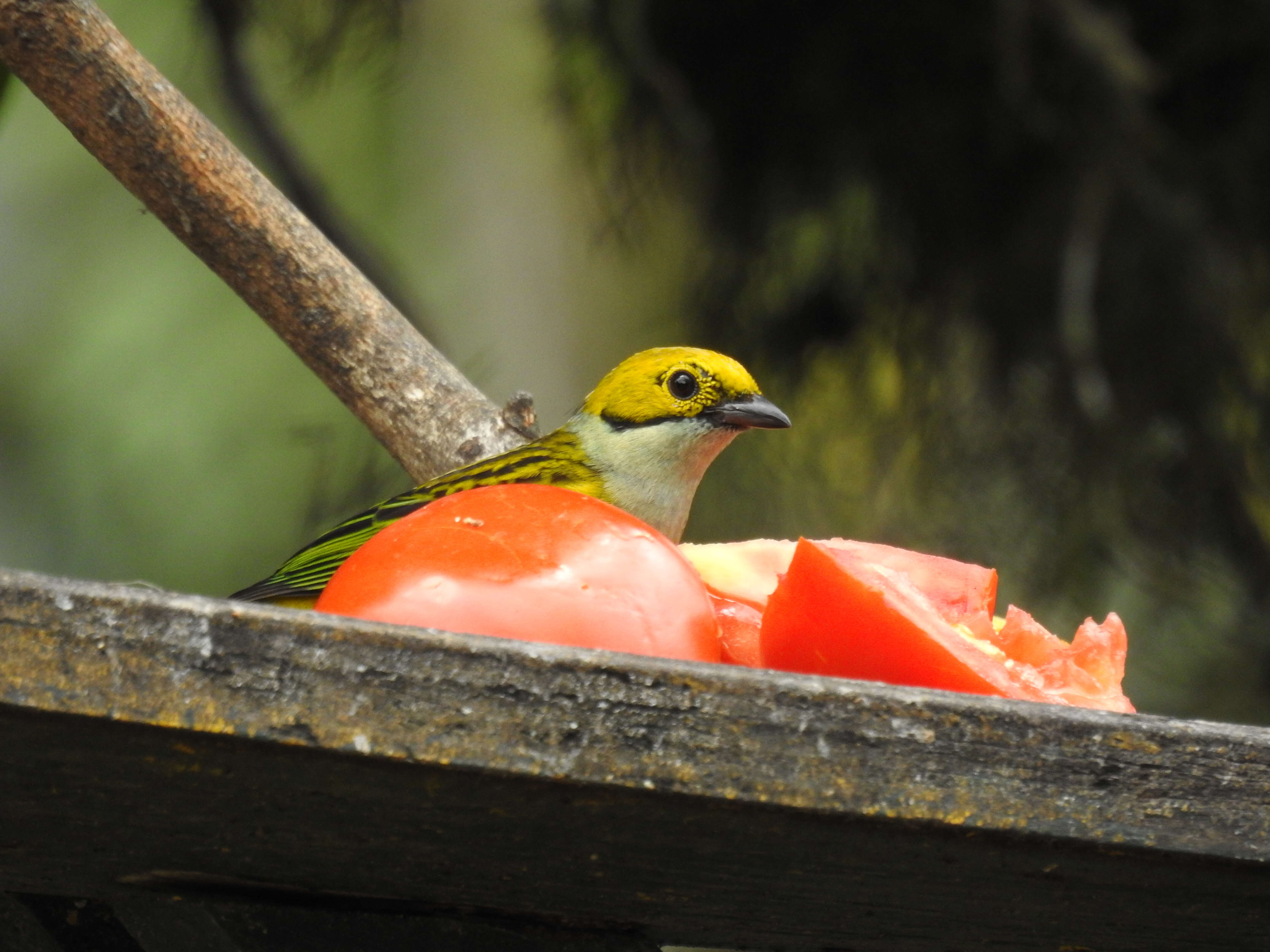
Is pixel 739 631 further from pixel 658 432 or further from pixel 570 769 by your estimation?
pixel 658 432

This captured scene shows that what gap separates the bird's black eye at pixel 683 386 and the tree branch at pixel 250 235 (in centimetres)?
75

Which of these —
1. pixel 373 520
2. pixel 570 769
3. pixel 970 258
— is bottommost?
pixel 570 769

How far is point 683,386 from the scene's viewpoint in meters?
2.75

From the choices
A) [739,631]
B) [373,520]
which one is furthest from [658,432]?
[739,631]

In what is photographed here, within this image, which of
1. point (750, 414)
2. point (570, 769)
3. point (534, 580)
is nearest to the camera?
point (570, 769)

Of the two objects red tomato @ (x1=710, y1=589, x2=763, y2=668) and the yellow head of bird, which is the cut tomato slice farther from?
the yellow head of bird

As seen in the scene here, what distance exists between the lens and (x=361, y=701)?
78cm

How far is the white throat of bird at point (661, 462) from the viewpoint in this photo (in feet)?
8.77

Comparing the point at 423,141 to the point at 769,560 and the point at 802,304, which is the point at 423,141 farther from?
the point at 769,560

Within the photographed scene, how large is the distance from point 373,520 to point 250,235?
0.59 m

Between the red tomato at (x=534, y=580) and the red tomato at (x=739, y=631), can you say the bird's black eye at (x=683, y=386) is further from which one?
the red tomato at (x=534, y=580)

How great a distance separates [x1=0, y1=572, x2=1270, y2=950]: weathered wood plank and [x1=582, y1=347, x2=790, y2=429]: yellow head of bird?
171 cm

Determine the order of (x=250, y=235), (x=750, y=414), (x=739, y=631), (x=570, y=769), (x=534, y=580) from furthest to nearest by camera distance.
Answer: (x=750, y=414) < (x=250, y=235) < (x=739, y=631) < (x=534, y=580) < (x=570, y=769)

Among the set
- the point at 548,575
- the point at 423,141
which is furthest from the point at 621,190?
the point at 548,575
